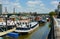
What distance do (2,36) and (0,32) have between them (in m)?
1.39

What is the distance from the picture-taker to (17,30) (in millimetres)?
35094

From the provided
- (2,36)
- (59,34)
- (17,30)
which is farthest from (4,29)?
(59,34)

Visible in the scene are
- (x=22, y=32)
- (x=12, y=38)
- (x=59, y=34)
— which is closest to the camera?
(x=59, y=34)

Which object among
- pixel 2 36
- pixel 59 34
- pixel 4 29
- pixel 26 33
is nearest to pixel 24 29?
pixel 26 33

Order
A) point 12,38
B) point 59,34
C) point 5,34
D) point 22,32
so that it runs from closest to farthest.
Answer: point 59,34, point 12,38, point 5,34, point 22,32

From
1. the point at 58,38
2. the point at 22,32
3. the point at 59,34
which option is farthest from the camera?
the point at 22,32

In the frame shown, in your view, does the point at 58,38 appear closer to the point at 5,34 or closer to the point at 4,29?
the point at 5,34

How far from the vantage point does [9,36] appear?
29766mm

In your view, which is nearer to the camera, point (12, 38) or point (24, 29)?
point (12, 38)

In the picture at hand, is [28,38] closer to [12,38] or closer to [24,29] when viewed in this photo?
[12,38]

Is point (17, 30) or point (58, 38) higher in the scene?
point (58, 38)

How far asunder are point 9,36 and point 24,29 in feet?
18.3

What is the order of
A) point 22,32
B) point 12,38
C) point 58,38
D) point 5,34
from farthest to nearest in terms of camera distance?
point 22,32 → point 5,34 → point 12,38 → point 58,38

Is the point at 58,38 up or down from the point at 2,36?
up
